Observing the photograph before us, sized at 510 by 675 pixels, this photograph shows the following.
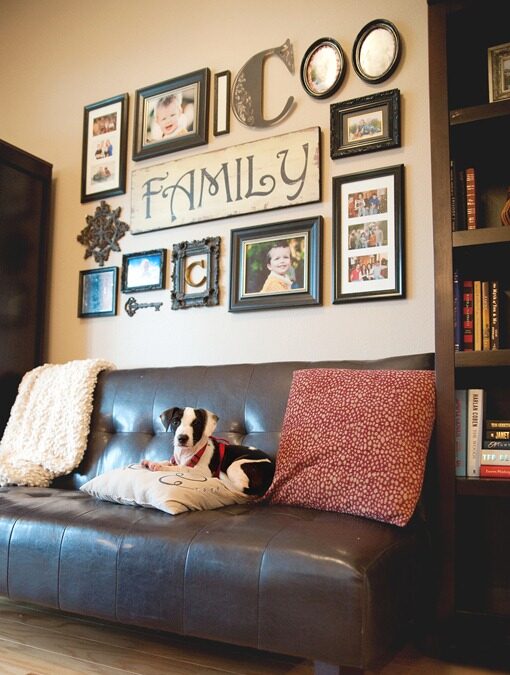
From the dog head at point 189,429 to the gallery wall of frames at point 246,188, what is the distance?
712 millimetres

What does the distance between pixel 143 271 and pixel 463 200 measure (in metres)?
1.55

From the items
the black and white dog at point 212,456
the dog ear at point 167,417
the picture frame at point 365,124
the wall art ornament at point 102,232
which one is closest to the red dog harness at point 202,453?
the black and white dog at point 212,456

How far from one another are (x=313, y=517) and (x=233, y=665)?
43cm

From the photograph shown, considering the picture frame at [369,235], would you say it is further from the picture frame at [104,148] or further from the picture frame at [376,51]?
the picture frame at [104,148]

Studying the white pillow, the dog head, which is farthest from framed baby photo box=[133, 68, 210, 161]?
the white pillow

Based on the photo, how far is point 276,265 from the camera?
248 cm

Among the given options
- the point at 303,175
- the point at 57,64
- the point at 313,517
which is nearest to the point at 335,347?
the point at 303,175

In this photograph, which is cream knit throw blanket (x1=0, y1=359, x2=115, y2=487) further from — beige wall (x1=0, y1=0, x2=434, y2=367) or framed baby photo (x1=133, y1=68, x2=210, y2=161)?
framed baby photo (x1=133, y1=68, x2=210, y2=161)

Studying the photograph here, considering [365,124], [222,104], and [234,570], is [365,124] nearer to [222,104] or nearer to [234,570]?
[222,104]

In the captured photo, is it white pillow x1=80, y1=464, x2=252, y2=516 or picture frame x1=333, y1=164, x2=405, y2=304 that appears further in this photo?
picture frame x1=333, y1=164, x2=405, y2=304

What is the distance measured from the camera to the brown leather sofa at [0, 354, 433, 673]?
3.86 ft

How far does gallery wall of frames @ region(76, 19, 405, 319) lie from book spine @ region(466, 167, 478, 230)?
44 cm

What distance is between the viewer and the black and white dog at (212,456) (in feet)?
5.74

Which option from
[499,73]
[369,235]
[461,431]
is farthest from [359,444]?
[499,73]
